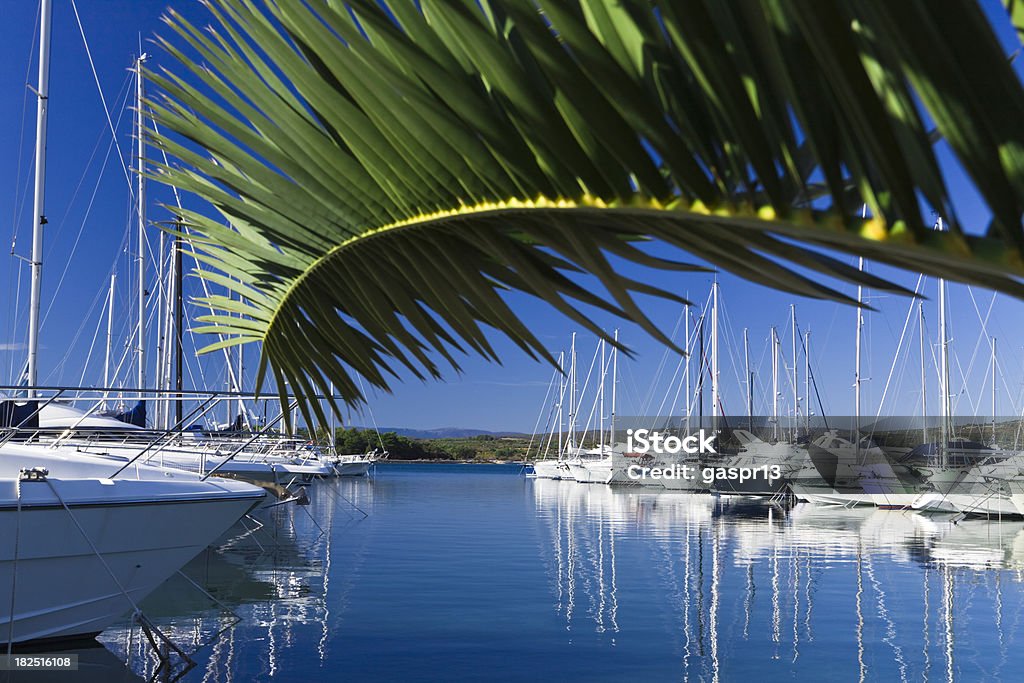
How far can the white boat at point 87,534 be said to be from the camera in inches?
326

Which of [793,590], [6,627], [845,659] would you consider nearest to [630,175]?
[6,627]

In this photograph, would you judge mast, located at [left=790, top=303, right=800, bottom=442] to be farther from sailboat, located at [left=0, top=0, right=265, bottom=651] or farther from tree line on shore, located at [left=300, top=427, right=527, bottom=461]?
tree line on shore, located at [left=300, top=427, right=527, bottom=461]

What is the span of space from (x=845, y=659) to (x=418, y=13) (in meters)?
11.7

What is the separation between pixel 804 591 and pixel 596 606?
3.94 meters

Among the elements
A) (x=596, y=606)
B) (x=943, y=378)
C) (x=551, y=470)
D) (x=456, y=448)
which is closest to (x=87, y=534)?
(x=596, y=606)

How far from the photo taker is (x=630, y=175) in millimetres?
865

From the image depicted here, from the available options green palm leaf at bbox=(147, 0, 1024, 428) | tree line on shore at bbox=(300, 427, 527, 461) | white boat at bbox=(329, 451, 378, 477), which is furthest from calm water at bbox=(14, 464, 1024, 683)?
tree line on shore at bbox=(300, 427, 527, 461)

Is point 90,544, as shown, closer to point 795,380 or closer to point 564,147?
point 564,147

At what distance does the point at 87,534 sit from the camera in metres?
8.77

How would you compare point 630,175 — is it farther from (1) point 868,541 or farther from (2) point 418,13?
(1) point 868,541

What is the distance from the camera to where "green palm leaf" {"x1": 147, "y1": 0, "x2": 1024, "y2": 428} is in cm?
60

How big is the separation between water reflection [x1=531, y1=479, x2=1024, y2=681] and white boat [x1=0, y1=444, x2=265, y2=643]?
5416 mm

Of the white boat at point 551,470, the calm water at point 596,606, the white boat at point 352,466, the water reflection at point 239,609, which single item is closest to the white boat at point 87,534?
the water reflection at point 239,609

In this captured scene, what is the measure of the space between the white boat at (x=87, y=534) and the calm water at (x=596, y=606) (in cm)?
80
